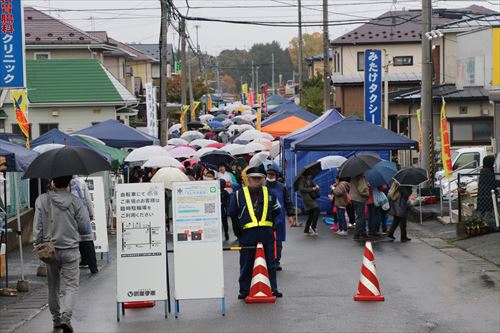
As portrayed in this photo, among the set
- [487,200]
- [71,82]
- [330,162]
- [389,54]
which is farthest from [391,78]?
[487,200]

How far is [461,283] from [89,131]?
18.4 meters

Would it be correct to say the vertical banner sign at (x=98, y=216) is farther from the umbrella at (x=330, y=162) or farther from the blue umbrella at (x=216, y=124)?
the blue umbrella at (x=216, y=124)

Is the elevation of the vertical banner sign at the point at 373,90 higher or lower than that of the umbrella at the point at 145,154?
higher

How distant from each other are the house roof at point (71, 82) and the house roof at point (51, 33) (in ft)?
16.7

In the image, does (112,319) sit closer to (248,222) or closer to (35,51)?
(248,222)

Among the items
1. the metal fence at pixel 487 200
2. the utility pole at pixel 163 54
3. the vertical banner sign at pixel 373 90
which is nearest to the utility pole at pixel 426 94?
the vertical banner sign at pixel 373 90

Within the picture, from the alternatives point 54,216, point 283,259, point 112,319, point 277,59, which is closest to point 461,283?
point 283,259

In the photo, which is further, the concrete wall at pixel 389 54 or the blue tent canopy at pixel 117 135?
the concrete wall at pixel 389 54

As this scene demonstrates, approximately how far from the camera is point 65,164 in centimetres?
1034

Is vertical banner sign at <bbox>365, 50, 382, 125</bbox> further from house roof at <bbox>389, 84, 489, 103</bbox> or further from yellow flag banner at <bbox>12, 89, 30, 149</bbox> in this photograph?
yellow flag banner at <bbox>12, 89, 30, 149</bbox>

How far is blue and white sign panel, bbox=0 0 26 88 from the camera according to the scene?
634 inches

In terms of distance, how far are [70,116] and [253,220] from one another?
27.1m

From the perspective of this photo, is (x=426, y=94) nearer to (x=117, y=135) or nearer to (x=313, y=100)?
(x=117, y=135)

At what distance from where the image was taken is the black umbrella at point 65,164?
10.3m
